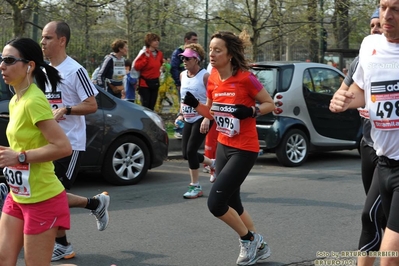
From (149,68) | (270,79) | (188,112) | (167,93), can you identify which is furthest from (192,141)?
(167,93)

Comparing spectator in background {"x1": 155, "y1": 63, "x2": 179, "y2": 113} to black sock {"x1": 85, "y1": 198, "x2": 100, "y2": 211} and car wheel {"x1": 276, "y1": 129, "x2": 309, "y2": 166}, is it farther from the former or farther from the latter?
black sock {"x1": 85, "y1": 198, "x2": 100, "y2": 211}

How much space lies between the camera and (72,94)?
5.96 metres

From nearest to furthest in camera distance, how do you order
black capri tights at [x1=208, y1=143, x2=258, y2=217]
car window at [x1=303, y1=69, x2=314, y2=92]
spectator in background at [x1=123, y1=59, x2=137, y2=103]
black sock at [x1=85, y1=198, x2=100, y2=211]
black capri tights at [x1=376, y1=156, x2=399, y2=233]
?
1. black capri tights at [x1=376, y1=156, x2=399, y2=233]
2. black capri tights at [x1=208, y1=143, x2=258, y2=217]
3. black sock at [x1=85, y1=198, x2=100, y2=211]
4. car window at [x1=303, y1=69, x2=314, y2=92]
5. spectator in background at [x1=123, y1=59, x2=137, y2=103]

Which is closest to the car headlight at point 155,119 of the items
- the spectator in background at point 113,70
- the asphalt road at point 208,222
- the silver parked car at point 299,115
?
the asphalt road at point 208,222

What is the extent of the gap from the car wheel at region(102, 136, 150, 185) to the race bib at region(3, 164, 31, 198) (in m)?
5.22

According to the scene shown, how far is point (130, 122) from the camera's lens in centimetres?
970

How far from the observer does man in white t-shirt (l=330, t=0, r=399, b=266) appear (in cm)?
397

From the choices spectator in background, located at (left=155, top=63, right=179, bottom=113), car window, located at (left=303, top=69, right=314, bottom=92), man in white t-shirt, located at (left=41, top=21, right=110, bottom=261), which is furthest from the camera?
spectator in background, located at (left=155, top=63, right=179, bottom=113)

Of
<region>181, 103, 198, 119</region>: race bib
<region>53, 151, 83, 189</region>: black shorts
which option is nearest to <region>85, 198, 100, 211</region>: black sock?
<region>53, 151, 83, 189</region>: black shorts

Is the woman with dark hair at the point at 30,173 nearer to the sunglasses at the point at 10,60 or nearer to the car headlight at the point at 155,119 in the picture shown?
the sunglasses at the point at 10,60

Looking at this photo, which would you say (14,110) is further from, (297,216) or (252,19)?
(252,19)

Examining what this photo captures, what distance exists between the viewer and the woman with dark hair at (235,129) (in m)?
5.69

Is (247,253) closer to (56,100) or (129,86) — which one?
(56,100)

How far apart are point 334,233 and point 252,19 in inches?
386
